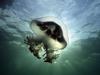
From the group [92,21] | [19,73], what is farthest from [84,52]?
[19,73]

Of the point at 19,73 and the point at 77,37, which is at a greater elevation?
the point at 77,37

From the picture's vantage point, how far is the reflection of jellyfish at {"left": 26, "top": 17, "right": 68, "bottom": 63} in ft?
18.9

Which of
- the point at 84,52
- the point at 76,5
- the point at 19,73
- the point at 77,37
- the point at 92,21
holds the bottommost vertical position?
the point at 19,73

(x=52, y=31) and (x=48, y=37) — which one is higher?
(x=52, y=31)

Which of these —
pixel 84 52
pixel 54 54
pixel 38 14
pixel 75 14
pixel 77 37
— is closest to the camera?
pixel 54 54

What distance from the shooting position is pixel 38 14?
14234 millimetres

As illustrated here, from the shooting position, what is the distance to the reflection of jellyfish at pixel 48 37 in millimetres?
5746

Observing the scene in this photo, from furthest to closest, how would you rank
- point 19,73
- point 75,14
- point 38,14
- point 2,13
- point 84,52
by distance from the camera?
point 19,73
point 84,52
point 2,13
point 38,14
point 75,14

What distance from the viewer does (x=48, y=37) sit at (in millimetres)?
6016

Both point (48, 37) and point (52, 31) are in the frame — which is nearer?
point (52, 31)

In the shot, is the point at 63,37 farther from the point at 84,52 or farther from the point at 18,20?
the point at 84,52

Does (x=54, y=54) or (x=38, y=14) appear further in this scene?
(x=38, y=14)

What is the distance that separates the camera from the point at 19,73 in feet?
206

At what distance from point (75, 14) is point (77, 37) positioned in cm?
481
